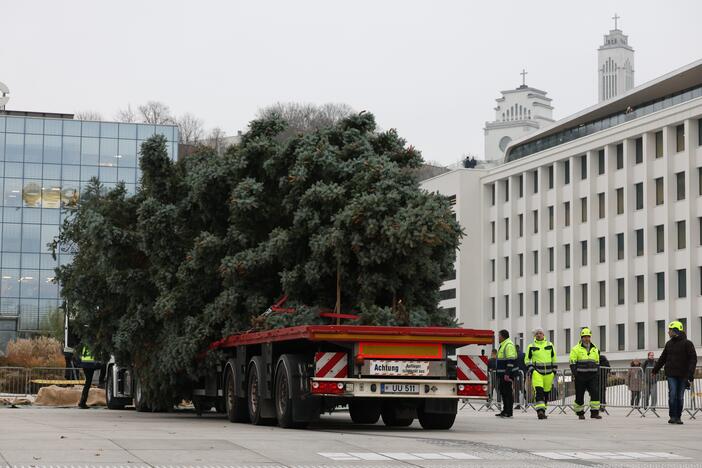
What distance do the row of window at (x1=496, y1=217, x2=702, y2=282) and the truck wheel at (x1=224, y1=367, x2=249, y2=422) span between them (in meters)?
52.3

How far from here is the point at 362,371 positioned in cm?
1914

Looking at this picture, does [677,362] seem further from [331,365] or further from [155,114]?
[155,114]

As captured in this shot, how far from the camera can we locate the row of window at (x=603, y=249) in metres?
72.4

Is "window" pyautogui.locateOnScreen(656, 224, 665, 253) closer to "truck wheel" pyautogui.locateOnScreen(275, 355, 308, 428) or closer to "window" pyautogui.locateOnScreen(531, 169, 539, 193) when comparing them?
"window" pyautogui.locateOnScreen(531, 169, 539, 193)

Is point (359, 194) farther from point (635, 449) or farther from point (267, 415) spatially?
point (635, 449)

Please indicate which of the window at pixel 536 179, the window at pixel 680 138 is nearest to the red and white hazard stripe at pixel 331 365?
the window at pixel 680 138

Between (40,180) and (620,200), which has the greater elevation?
(40,180)

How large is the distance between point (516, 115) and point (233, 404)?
487 ft

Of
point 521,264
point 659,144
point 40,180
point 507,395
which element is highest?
point 40,180

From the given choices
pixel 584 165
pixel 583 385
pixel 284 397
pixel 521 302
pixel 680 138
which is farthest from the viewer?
pixel 521 302

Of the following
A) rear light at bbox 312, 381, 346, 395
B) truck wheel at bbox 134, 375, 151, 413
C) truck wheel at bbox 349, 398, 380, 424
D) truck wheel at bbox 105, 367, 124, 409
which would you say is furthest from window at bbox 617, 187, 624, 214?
rear light at bbox 312, 381, 346, 395

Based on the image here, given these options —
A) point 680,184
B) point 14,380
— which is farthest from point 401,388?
point 680,184

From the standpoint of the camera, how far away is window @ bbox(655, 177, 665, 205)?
242 ft

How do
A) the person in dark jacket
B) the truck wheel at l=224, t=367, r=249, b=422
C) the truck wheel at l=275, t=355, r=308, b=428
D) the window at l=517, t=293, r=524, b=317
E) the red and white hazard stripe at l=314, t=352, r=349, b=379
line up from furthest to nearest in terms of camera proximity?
the window at l=517, t=293, r=524, b=317
the person in dark jacket
the truck wheel at l=224, t=367, r=249, b=422
the truck wheel at l=275, t=355, r=308, b=428
the red and white hazard stripe at l=314, t=352, r=349, b=379
